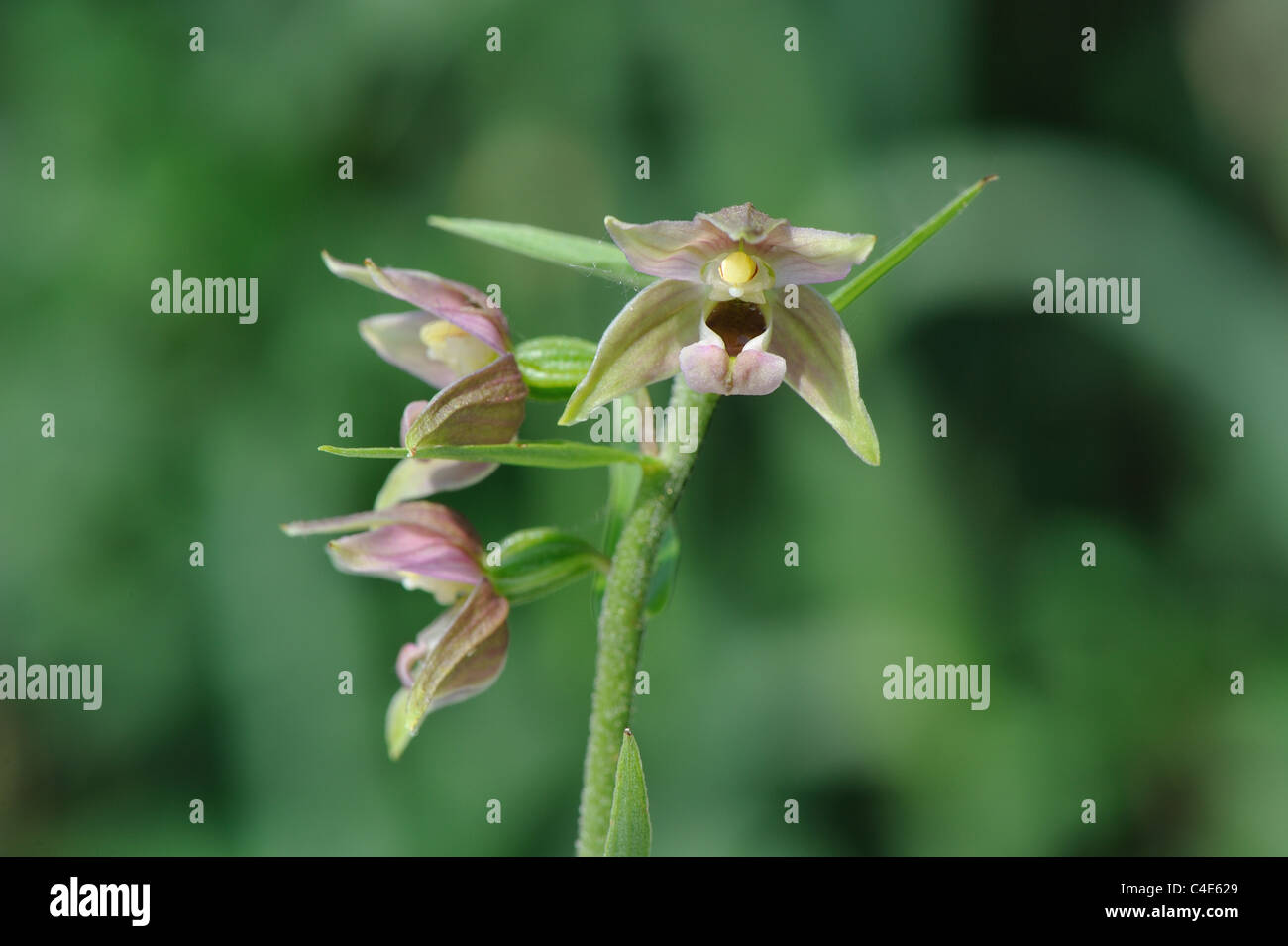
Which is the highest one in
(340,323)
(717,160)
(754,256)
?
(717,160)

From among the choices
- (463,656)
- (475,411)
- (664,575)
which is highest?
(475,411)

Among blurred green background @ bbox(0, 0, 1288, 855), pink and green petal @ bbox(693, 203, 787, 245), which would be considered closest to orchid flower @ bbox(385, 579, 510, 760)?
pink and green petal @ bbox(693, 203, 787, 245)

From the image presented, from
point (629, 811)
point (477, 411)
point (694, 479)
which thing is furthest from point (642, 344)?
point (694, 479)

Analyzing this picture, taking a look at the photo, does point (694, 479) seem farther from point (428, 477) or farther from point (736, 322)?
point (736, 322)

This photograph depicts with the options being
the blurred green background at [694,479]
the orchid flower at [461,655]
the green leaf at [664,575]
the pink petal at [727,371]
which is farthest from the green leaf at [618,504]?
the blurred green background at [694,479]

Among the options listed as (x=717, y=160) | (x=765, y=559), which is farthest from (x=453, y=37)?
(x=765, y=559)

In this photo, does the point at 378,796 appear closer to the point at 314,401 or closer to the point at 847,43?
the point at 314,401
